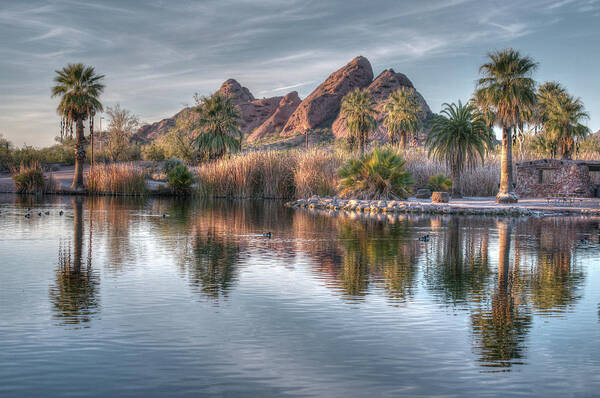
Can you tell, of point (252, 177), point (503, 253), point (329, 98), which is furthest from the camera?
point (329, 98)

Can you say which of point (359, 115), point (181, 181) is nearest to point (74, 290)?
point (181, 181)

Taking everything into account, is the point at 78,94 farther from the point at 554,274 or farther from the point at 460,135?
the point at 554,274

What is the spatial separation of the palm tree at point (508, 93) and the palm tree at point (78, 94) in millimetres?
28810

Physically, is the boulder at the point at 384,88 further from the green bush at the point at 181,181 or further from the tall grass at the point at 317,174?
the tall grass at the point at 317,174

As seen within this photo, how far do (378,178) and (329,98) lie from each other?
104m

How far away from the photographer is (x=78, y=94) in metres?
44.0

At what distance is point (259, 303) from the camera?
23.8 ft

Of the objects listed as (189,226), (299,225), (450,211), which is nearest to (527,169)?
(450,211)

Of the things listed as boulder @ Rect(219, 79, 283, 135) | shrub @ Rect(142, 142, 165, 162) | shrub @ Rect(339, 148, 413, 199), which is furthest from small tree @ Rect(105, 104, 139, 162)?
boulder @ Rect(219, 79, 283, 135)

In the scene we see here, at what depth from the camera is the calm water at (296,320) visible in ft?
15.1

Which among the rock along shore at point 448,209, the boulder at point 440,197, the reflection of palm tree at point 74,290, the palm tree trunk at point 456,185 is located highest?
the palm tree trunk at point 456,185

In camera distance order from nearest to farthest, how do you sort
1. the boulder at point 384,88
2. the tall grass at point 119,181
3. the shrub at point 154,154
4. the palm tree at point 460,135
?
the palm tree at point 460,135
the tall grass at point 119,181
the shrub at point 154,154
the boulder at point 384,88

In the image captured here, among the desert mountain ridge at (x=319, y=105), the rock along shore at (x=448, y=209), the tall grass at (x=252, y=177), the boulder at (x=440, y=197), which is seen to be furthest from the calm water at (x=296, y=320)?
the desert mountain ridge at (x=319, y=105)

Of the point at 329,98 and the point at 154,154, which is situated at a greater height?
the point at 329,98
